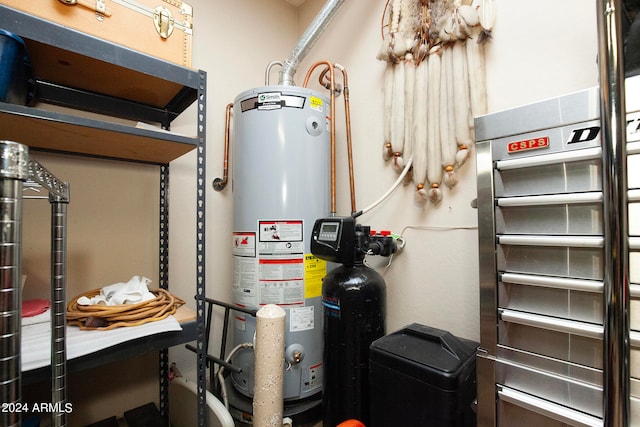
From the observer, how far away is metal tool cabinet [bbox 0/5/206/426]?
27.6 inches

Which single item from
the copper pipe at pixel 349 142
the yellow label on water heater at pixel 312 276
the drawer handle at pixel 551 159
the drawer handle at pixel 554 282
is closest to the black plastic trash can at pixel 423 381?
the drawer handle at pixel 554 282

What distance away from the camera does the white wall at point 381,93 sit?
2.96ft

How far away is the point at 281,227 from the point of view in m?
1.17

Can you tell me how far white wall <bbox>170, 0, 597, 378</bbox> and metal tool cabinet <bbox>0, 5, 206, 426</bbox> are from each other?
0.25m

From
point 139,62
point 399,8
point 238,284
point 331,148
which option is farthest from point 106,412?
point 399,8

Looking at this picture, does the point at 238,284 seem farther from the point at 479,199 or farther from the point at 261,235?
the point at 479,199

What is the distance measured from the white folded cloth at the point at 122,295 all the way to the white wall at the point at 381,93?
389 mm

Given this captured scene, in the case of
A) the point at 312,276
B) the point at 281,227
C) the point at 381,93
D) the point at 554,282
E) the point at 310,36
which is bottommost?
the point at 312,276

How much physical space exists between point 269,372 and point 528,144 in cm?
98

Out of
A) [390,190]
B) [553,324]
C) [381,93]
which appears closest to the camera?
[553,324]

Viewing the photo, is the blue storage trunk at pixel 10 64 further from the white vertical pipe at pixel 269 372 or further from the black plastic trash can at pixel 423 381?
the black plastic trash can at pixel 423 381

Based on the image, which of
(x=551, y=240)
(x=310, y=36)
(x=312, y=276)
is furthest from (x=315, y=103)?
(x=551, y=240)

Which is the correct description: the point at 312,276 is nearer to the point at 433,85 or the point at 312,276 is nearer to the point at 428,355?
the point at 428,355

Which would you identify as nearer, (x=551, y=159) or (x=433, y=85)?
(x=551, y=159)
